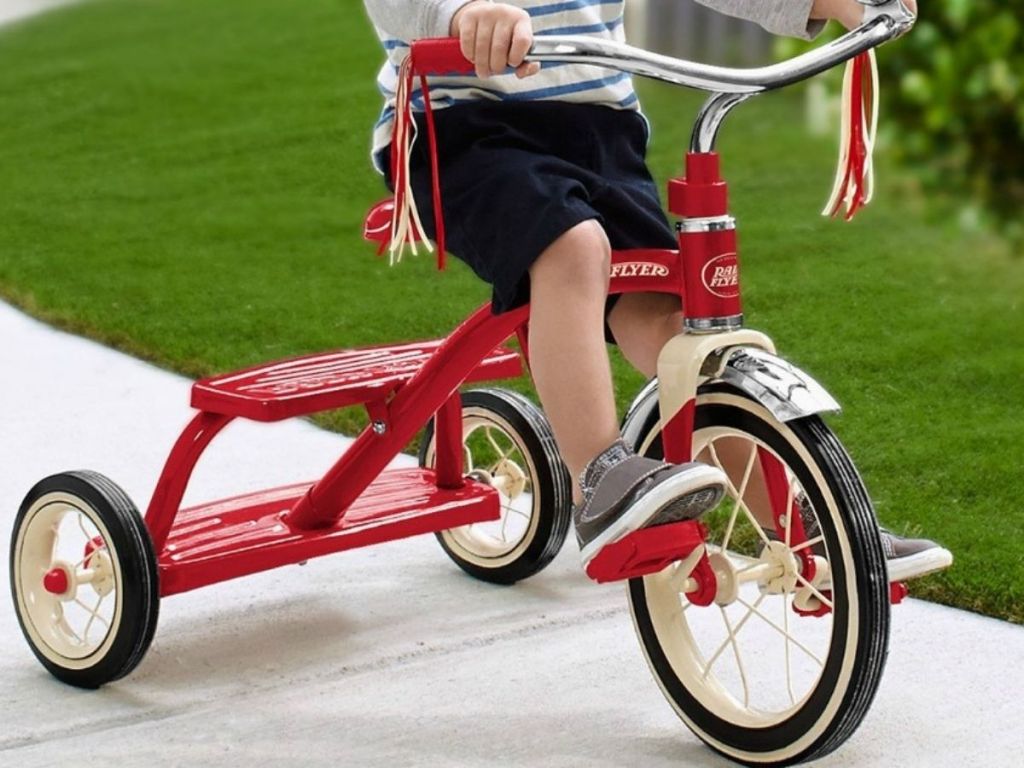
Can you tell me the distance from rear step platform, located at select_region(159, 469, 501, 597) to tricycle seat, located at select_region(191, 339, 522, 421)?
8.1 inches

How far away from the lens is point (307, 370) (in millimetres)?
3186

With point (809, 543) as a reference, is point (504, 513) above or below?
below

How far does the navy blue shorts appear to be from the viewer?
258 centimetres

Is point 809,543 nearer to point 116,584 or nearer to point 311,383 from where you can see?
point 311,383

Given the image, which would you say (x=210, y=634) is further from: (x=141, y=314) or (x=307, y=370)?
(x=141, y=314)

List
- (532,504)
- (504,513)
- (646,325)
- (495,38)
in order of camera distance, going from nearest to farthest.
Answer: (495,38), (646,325), (532,504), (504,513)

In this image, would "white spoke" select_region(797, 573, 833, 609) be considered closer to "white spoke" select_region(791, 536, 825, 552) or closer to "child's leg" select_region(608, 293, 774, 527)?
"white spoke" select_region(791, 536, 825, 552)

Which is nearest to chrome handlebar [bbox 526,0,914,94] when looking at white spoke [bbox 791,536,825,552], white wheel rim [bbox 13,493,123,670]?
white spoke [bbox 791,536,825,552]

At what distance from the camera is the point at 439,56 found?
232 centimetres

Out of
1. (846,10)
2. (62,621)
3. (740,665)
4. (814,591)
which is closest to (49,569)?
(62,621)

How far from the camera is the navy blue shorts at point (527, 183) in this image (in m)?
2.58

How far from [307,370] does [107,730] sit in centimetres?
69

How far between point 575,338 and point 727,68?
16.6 inches

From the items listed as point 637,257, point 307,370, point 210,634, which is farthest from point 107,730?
point 637,257
